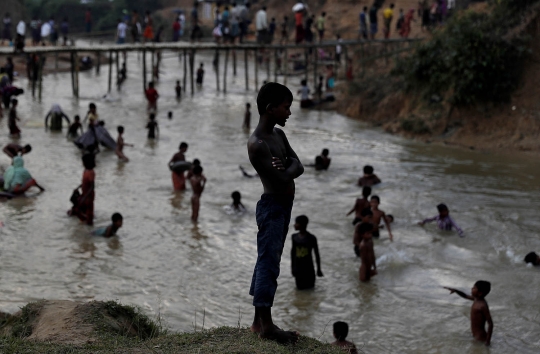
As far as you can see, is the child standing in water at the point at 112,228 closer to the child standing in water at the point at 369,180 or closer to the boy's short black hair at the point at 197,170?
the boy's short black hair at the point at 197,170

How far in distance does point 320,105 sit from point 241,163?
1009cm

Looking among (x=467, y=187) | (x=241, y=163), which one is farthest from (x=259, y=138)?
(x=241, y=163)

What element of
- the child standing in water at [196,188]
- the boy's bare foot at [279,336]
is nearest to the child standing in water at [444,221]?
the child standing in water at [196,188]

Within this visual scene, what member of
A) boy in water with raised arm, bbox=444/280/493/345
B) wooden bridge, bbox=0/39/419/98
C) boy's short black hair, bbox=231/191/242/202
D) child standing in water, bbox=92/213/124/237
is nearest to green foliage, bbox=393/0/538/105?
wooden bridge, bbox=0/39/419/98

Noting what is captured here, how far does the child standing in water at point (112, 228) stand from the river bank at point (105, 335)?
4977mm

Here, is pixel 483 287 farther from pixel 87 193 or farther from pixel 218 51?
pixel 218 51

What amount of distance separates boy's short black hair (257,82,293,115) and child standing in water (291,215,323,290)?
15.0 feet

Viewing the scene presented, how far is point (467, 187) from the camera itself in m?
15.6

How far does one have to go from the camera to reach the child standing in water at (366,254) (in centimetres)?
976

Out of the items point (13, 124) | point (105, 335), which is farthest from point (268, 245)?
point (13, 124)

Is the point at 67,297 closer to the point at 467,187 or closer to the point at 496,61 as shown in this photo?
the point at 467,187

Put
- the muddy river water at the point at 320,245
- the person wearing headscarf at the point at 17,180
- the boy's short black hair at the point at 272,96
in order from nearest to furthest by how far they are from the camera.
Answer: the boy's short black hair at the point at 272,96
the muddy river water at the point at 320,245
the person wearing headscarf at the point at 17,180

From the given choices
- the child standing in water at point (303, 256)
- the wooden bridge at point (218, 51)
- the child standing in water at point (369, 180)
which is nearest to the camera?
the child standing in water at point (303, 256)

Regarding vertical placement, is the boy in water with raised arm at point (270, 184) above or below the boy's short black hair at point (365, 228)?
above
